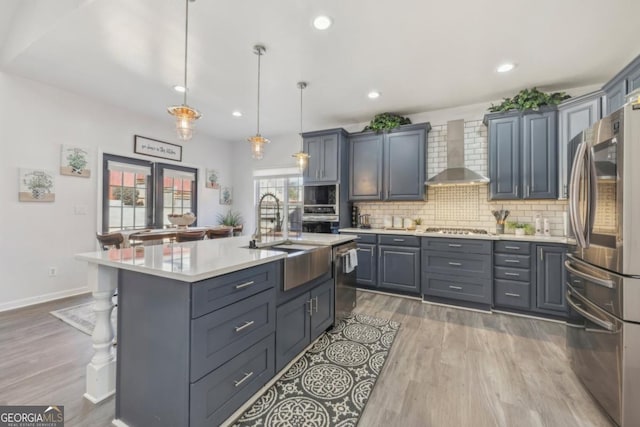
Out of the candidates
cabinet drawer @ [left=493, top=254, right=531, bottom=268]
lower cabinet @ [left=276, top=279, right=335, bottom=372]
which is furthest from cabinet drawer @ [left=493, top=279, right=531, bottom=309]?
lower cabinet @ [left=276, top=279, right=335, bottom=372]

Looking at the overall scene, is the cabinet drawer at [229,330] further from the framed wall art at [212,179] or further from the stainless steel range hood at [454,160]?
the framed wall art at [212,179]

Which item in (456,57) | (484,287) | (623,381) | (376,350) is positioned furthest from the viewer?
(484,287)

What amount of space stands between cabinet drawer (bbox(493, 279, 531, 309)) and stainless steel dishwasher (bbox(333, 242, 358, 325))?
182 centimetres

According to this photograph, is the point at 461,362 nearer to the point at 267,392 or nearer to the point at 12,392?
the point at 267,392

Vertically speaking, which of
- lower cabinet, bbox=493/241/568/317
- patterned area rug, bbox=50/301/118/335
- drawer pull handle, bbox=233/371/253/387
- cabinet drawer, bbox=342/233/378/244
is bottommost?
patterned area rug, bbox=50/301/118/335

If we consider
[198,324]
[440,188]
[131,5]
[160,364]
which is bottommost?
[160,364]

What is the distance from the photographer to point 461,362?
2.19 m

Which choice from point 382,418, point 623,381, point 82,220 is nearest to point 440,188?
point 623,381

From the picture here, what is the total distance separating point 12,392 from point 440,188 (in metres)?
4.89

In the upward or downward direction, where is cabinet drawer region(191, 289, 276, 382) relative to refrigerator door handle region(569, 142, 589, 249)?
downward

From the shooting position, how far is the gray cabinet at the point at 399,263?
12.1 feet

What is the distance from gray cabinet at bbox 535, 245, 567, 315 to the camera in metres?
2.93

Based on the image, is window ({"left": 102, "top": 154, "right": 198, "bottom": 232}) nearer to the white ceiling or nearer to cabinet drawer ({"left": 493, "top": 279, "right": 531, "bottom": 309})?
the white ceiling

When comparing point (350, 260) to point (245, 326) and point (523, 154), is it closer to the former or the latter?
point (245, 326)
